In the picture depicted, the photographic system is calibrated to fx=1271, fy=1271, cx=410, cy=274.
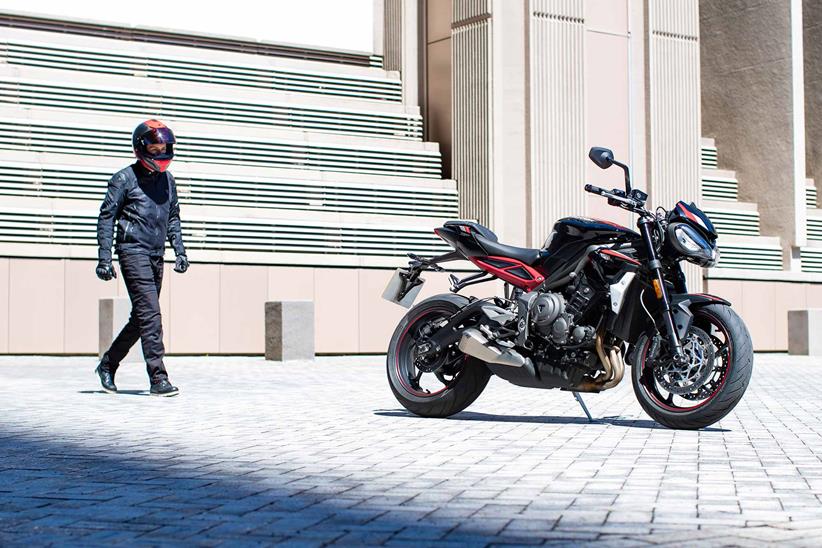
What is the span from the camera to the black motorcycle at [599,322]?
700 centimetres

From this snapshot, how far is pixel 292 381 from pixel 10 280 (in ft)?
20.4

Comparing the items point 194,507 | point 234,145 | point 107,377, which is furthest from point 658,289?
point 234,145

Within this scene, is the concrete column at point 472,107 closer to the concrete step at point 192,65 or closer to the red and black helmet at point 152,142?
the concrete step at point 192,65

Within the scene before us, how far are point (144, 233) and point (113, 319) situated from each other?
5.03 meters

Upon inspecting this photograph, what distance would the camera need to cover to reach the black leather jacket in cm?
959

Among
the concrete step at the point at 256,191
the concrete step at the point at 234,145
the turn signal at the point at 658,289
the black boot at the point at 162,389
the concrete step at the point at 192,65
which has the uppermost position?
the concrete step at the point at 192,65

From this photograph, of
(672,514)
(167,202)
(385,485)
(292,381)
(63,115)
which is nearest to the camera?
(672,514)

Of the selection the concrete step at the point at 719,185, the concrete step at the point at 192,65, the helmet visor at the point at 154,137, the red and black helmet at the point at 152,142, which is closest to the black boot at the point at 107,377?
the red and black helmet at the point at 152,142

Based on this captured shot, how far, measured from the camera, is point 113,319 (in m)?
14.4

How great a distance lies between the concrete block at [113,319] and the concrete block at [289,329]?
→ 6.41 ft

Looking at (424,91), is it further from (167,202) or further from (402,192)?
(167,202)

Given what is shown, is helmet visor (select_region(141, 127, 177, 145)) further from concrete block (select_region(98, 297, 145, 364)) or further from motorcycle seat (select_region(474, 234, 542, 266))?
concrete block (select_region(98, 297, 145, 364))

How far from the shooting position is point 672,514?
→ 430 centimetres

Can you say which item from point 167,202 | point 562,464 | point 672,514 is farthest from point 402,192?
point 672,514
